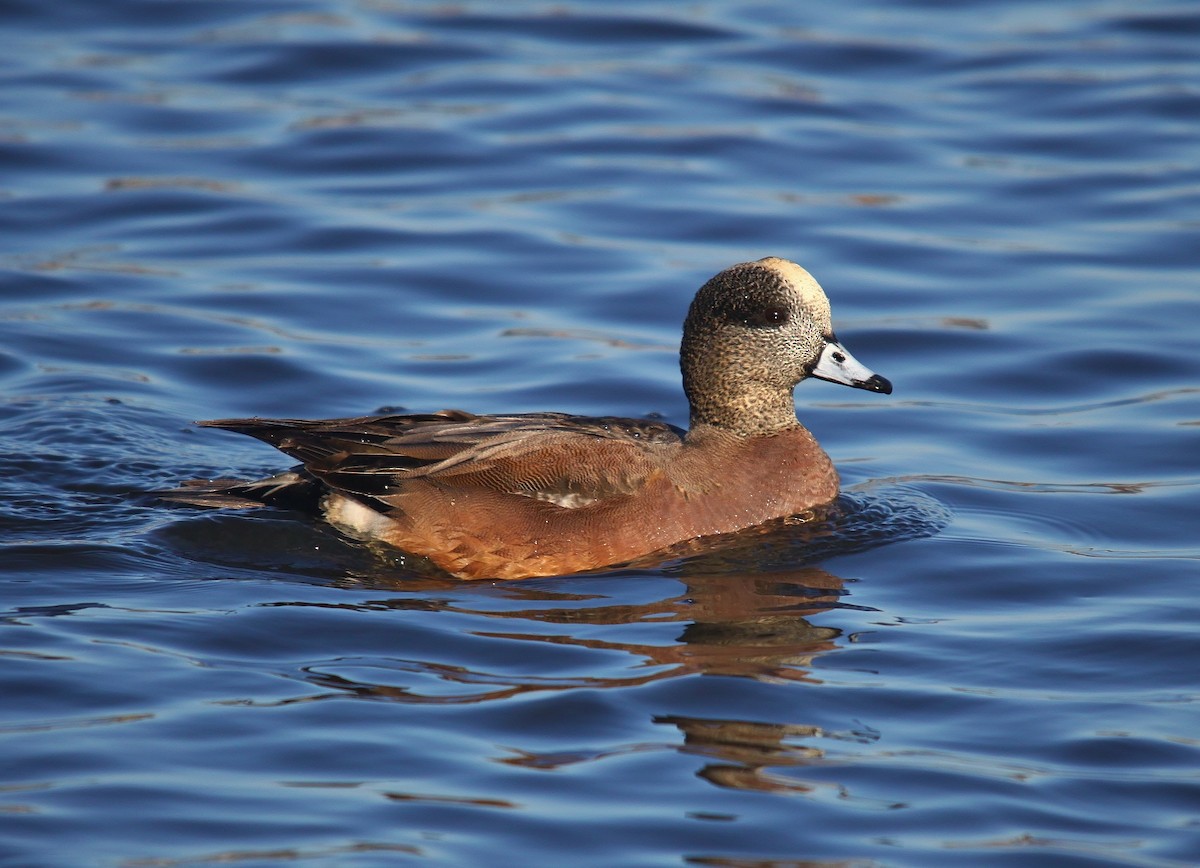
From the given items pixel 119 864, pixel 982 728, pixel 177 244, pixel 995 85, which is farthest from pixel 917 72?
pixel 119 864

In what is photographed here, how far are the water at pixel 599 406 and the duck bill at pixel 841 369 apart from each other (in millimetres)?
593

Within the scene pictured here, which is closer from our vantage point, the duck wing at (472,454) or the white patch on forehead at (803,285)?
the duck wing at (472,454)

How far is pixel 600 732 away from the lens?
515 cm

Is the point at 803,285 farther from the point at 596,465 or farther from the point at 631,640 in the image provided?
the point at 631,640

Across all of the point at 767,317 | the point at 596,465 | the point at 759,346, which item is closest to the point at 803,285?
the point at 767,317

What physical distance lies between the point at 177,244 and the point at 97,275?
0.67m

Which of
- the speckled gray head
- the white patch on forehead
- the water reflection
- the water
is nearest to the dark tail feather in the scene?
the water

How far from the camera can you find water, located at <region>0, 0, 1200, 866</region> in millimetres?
4840

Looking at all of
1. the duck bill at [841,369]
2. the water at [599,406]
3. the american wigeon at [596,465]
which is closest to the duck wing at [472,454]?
the american wigeon at [596,465]

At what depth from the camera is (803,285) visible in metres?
7.14

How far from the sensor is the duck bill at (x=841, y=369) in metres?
7.19

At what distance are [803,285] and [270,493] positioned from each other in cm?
233

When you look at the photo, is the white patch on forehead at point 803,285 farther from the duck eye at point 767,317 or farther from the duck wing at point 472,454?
the duck wing at point 472,454

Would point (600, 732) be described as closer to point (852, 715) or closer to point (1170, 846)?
point (852, 715)
